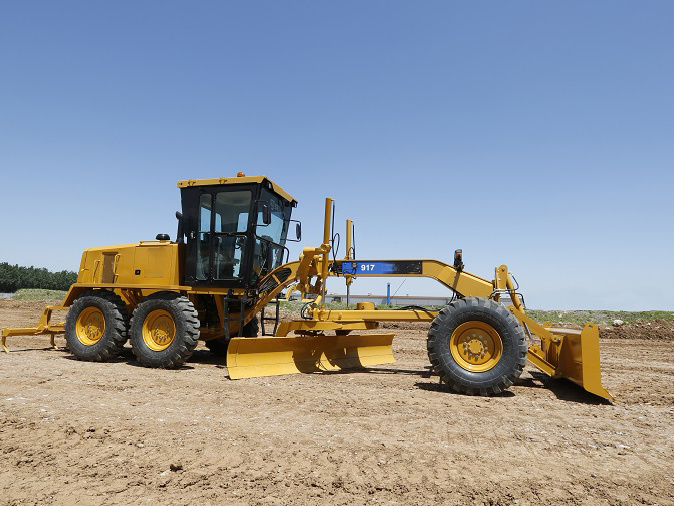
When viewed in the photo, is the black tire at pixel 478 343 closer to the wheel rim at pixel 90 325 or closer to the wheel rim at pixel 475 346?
the wheel rim at pixel 475 346

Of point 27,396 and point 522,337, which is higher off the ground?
point 522,337

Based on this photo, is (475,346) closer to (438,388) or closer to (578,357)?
(438,388)

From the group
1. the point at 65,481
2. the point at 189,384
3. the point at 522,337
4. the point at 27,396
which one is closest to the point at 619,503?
the point at 522,337

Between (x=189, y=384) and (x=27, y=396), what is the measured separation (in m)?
1.87

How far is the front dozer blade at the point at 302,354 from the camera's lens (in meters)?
7.20

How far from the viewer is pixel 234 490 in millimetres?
3168

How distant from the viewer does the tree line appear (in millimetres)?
57281

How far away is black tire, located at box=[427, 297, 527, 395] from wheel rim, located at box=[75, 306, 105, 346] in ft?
20.3

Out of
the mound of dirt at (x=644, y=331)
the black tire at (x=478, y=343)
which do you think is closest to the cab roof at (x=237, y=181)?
the black tire at (x=478, y=343)

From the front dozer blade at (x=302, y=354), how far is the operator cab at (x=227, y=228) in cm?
134

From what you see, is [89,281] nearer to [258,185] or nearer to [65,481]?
[258,185]

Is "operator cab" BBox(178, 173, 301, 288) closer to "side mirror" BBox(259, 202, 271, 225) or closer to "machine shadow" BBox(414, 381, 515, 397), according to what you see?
"side mirror" BBox(259, 202, 271, 225)

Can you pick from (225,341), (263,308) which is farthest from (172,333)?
(225,341)

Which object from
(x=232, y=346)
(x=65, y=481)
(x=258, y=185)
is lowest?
(x=65, y=481)
